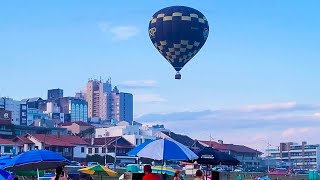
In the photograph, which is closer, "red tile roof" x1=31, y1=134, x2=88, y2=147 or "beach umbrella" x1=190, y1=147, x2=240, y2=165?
"beach umbrella" x1=190, y1=147, x2=240, y2=165

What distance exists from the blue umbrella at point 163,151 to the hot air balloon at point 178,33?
29.5m

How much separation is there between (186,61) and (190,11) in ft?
11.8

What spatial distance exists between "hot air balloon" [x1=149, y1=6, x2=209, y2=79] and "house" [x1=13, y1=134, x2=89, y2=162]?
3768 centimetres

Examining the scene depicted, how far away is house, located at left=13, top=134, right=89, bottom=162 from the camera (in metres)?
82.5

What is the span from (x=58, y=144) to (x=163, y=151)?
7007cm

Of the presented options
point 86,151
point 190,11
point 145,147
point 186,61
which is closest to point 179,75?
point 186,61

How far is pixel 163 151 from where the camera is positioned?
14.8 meters

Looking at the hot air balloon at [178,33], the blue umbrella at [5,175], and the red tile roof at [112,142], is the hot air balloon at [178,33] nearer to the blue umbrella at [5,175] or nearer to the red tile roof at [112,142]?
the blue umbrella at [5,175]

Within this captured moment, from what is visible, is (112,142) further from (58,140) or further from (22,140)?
(22,140)

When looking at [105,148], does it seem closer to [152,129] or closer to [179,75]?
[152,129]

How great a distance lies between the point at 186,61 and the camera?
151ft

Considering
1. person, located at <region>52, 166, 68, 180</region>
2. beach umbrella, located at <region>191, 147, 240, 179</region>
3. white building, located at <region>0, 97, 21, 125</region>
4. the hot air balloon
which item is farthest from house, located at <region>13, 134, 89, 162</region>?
person, located at <region>52, 166, 68, 180</region>

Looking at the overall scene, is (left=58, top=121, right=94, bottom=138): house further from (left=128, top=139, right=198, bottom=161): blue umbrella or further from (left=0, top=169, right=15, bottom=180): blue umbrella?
(left=0, top=169, right=15, bottom=180): blue umbrella

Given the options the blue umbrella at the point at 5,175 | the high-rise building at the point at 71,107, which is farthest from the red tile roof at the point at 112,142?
the high-rise building at the point at 71,107
